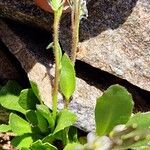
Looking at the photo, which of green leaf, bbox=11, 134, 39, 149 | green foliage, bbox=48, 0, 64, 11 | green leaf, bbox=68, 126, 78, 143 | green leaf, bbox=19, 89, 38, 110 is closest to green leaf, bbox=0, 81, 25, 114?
green leaf, bbox=19, 89, 38, 110

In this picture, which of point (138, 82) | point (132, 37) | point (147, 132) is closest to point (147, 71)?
point (138, 82)

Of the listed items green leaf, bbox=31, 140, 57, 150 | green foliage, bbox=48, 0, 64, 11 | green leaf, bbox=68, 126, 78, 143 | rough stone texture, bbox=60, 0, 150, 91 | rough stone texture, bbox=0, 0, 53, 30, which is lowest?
green leaf, bbox=68, 126, 78, 143

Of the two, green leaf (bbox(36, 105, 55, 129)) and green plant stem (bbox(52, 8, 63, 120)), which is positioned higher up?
green plant stem (bbox(52, 8, 63, 120))

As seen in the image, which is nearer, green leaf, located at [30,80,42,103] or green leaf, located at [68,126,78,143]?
green leaf, located at [30,80,42,103]

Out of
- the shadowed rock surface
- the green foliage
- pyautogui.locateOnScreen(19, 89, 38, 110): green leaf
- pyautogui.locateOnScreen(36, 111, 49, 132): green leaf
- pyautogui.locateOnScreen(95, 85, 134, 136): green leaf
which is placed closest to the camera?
pyautogui.locateOnScreen(95, 85, 134, 136): green leaf

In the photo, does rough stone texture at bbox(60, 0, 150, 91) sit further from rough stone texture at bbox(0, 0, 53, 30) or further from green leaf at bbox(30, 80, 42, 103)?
green leaf at bbox(30, 80, 42, 103)

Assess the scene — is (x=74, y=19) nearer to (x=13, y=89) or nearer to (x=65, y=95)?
(x=65, y=95)

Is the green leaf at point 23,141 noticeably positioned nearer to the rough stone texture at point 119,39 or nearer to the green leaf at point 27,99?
the green leaf at point 27,99

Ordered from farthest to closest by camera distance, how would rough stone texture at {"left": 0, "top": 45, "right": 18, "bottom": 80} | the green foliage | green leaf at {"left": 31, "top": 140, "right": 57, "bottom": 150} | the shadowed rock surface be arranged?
1. rough stone texture at {"left": 0, "top": 45, "right": 18, "bottom": 80}
2. the shadowed rock surface
3. green leaf at {"left": 31, "top": 140, "right": 57, "bottom": 150}
4. the green foliage

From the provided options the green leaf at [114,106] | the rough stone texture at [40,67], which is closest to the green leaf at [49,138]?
the rough stone texture at [40,67]
